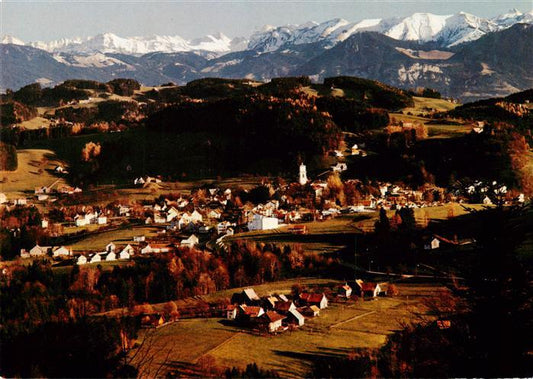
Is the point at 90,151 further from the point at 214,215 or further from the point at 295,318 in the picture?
the point at 295,318

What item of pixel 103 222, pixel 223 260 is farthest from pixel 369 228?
pixel 103 222

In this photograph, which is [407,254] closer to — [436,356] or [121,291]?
[121,291]

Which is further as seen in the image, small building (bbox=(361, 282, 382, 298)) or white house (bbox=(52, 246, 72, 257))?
white house (bbox=(52, 246, 72, 257))

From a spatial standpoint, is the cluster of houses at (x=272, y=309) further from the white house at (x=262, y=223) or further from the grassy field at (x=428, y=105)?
the grassy field at (x=428, y=105)

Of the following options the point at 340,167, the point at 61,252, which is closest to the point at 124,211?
the point at 61,252

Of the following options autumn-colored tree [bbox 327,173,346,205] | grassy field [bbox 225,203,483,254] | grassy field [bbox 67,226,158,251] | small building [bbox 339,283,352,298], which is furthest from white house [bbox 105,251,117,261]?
autumn-colored tree [bbox 327,173,346,205]

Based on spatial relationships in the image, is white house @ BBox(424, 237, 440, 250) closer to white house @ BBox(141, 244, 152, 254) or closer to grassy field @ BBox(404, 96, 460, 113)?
white house @ BBox(141, 244, 152, 254)
